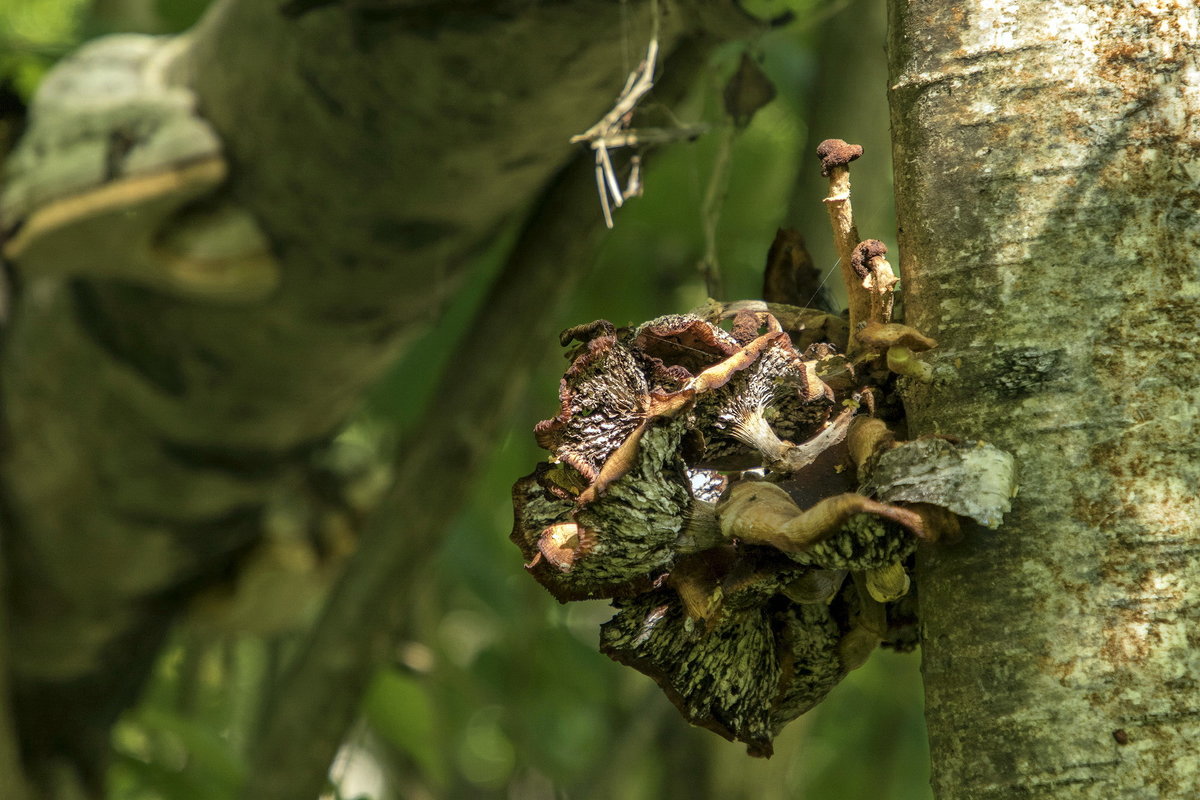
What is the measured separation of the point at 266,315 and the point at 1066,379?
1233mm

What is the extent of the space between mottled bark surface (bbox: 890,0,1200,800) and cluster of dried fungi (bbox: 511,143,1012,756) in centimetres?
5

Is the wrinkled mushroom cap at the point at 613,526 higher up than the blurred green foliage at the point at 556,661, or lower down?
higher up

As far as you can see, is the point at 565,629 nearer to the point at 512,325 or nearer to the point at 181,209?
the point at 512,325

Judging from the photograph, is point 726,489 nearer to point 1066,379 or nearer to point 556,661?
point 1066,379

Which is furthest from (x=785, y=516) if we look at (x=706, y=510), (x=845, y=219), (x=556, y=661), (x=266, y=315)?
(x=556, y=661)

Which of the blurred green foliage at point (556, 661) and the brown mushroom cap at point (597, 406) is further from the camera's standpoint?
the blurred green foliage at point (556, 661)

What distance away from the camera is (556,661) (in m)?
2.92

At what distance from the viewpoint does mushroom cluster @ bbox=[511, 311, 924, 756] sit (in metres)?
0.74

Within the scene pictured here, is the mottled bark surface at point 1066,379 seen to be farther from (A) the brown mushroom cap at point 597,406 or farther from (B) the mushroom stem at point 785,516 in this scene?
(A) the brown mushroom cap at point 597,406

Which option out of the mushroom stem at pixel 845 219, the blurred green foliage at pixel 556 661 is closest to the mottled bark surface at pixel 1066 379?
the mushroom stem at pixel 845 219

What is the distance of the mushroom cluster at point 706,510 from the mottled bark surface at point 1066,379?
0.08 meters

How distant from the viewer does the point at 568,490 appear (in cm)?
80

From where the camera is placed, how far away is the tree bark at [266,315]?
4.38 feet

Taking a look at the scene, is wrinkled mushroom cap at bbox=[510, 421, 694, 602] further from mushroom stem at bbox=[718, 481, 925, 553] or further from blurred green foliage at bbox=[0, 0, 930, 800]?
blurred green foliage at bbox=[0, 0, 930, 800]
